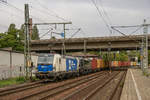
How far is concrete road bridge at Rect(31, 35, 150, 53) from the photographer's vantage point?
164 feet

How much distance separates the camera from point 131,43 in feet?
165

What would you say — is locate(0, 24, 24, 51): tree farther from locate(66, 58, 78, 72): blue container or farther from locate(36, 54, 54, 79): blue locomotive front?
locate(36, 54, 54, 79): blue locomotive front

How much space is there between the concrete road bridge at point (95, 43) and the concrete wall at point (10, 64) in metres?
19.9

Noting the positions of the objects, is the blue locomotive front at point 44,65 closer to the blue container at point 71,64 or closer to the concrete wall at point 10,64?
the concrete wall at point 10,64

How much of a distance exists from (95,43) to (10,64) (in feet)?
95.9

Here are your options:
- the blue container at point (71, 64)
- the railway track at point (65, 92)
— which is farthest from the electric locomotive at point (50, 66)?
the railway track at point (65, 92)

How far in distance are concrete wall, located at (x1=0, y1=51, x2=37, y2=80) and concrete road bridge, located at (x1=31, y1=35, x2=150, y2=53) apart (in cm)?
1986

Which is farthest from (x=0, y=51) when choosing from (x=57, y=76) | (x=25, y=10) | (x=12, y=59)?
(x=57, y=76)

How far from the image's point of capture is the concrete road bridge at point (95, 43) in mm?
50000

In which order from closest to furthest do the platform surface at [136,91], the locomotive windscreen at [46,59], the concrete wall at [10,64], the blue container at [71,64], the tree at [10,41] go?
the platform surface at [136,91] → the locomotive windscreen at [46,59] → the concrete wall at [10,64] → the blue container at [71,64] → the tree at [10,41]

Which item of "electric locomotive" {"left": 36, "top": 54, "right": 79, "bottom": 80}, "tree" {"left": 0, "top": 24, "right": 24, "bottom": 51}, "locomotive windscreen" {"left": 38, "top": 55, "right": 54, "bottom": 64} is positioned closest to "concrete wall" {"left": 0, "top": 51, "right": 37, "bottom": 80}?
"locomotive windscreen" {"left": 38, "top": 55, "right": 54, "bottom": 64}

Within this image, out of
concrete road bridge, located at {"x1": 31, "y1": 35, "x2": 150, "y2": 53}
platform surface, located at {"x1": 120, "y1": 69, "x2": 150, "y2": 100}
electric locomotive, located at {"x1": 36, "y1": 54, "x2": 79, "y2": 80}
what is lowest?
platform surface, located at {"x1": 120, "y1": 69, "x2": 150, "y2": 100}

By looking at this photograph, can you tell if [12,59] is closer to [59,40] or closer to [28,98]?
[28,98]

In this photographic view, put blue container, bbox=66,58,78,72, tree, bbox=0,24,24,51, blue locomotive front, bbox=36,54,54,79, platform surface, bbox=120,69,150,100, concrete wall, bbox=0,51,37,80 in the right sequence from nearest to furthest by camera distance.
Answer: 1. platform surface, bbox=120,69,150,100
2. blue locomotive front, bbox=36,54,54,79
3. concrete wall, bbox=0,51,37,80
4. blue container, bbox=66,58,78,72
5. tree, bbox=0,24,24,51
